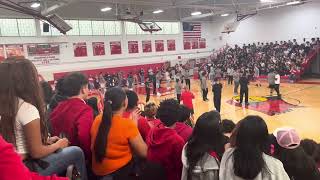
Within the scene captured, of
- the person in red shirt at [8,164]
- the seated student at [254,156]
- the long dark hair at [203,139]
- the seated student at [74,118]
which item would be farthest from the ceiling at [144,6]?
the person in red shirt at [8,164]

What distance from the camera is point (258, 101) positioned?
1496cm

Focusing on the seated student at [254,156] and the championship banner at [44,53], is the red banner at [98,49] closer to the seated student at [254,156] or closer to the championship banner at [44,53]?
the championship banner at [44,53]

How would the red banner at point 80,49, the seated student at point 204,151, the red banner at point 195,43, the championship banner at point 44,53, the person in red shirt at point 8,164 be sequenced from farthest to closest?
the red banner at point 195,43, the red banner at point 80,49, the championship banner at point 44,53, the seated student at point 204,151, the person in red shirt at point 8,164

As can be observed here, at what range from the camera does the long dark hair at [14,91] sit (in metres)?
2.11

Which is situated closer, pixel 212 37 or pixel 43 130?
pixel 43 130

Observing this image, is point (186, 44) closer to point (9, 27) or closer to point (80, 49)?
point (80, 49)

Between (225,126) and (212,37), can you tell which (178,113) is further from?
(212,37)

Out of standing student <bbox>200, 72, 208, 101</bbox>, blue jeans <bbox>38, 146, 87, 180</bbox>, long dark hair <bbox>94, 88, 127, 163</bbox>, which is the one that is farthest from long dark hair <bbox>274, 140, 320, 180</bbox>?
standing student <bbox>200, 72, 208, 101</bbox>

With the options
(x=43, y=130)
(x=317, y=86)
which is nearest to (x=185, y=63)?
(x=317, y=86)

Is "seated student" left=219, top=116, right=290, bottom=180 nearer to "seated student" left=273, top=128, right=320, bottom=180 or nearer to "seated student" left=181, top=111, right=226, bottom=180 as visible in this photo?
"seated student" left=181, top=111, right=226, bottom=180

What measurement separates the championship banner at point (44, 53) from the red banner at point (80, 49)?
132 cm

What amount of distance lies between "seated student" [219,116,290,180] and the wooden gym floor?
6.88 m

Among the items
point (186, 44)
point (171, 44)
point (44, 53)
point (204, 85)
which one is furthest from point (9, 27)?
point (186, 44)

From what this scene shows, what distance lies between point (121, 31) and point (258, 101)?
14387mm
